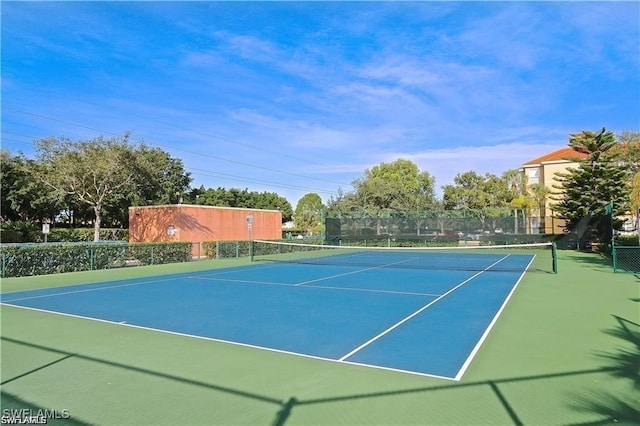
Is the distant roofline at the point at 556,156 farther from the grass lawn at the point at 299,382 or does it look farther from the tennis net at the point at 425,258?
the grass lawn at the point at 299,382

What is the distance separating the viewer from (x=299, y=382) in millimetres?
5305

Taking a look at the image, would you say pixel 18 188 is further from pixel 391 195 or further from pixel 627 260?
pixel 627 260

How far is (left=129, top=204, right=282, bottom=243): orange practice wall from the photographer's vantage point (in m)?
30.7

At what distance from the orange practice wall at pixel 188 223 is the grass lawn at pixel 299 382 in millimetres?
22856

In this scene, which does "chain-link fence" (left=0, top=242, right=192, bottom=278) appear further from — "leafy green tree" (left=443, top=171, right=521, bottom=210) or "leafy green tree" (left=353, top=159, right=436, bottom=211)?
"leafy green tree" (left=443, top=171, right=521, bottom=210)

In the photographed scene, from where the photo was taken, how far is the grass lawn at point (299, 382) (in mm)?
4367

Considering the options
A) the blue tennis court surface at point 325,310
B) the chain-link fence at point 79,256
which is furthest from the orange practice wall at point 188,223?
the blue tennis court surface at point 325,310

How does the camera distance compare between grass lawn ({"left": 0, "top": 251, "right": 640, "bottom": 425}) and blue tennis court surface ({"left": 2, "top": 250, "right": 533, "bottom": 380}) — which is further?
blue tennis court surface ({"left": 2, "top": 250, "right": 533, "bottom": 380})

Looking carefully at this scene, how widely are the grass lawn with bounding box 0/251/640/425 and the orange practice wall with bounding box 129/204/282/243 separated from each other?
2286 centimetres

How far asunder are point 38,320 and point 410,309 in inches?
306

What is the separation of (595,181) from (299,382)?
33442mm

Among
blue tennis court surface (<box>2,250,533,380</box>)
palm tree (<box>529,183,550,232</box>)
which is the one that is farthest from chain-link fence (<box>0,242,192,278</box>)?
palm tree (<box>529,183,550,232</box>)

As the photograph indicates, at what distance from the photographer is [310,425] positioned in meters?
4.14

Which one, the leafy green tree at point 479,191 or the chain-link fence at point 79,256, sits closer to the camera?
the chain-link fence at point 79,256
